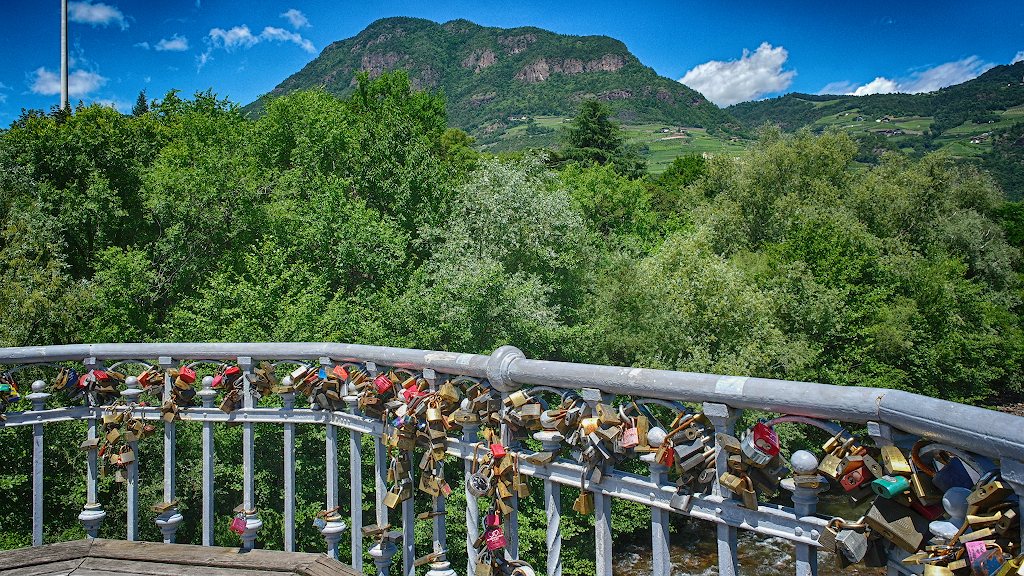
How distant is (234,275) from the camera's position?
19.4 meters

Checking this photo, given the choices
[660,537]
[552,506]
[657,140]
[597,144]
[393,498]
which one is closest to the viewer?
[660,537]

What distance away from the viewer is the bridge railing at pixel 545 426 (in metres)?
1.57

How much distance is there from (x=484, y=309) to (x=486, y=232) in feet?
12.4

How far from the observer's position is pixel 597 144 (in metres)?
47.2

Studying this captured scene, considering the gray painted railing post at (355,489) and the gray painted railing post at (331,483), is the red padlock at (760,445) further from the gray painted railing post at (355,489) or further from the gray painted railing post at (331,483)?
the gray painted railing post at (331,483)

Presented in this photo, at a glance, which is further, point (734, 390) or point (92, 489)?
point (92, 489)

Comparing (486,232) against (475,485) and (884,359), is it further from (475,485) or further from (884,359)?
(475,485)

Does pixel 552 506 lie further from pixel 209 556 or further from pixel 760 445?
pixel 209 556

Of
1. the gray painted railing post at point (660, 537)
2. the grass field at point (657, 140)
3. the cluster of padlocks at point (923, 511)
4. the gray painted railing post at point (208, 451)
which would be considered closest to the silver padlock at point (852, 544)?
the cluster of padlocks at point (923, 511)

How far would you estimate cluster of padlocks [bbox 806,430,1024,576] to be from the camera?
4.46ft

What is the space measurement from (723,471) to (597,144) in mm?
46912

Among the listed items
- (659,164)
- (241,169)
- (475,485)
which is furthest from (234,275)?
(659,164)

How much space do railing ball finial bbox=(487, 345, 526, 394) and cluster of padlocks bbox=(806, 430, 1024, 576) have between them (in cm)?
105

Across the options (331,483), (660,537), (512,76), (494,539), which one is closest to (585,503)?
(660,537)
